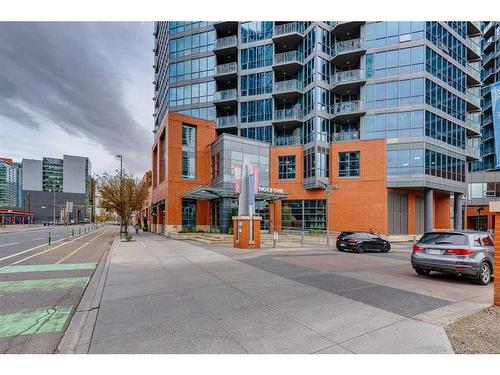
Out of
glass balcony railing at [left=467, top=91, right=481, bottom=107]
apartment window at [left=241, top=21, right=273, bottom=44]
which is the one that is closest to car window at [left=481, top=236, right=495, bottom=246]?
apartment window at [left=241, top=21, right=273, bottom=44]

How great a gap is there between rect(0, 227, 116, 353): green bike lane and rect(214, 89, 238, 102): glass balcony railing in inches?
1154

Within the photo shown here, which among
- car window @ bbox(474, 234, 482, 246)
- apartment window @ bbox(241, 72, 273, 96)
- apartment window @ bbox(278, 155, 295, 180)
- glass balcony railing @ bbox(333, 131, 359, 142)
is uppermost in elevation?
apartment window @ bbox(241, 72, 273, 96)

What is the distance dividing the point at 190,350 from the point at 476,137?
4804cm

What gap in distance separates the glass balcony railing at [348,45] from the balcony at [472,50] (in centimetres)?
1480

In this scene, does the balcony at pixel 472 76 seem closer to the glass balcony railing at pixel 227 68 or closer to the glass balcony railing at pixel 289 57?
the glass balcony railing at pixel 289 57

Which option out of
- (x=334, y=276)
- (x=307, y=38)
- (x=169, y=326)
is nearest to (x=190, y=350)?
(x=169, y=326)

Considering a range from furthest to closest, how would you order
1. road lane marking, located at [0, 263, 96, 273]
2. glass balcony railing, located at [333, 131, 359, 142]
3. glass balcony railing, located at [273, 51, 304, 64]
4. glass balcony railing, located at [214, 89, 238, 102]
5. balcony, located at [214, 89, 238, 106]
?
glass balcony railing, located at [214, 89, 238, 102]
balcony, located at [214, 89, 238, 106]
glass balcony railing, located at [273, 51, 304, 64]
glass balcony railing, located at [333, 131, 359, 142]
road lane marking, located at [0, 263, 96, 273]

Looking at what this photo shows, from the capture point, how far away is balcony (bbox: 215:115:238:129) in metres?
36.1

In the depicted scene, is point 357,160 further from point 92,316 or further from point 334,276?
point 92,316

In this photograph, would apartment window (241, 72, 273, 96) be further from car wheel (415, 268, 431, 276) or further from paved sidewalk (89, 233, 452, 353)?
paved sidewalk (89, 233, 452, 353)

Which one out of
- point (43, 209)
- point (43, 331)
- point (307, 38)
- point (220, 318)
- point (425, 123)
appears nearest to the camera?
point (43, 331)

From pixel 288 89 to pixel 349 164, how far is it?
11.5 meters

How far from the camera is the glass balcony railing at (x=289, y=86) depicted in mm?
33062

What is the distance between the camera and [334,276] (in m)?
8.95
